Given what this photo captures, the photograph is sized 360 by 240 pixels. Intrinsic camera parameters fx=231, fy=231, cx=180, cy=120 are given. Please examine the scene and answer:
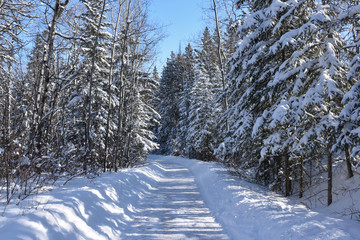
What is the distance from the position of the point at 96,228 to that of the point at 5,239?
218 centimetres

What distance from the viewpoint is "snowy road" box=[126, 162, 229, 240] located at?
5.29 metres

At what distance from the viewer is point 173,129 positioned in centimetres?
4262

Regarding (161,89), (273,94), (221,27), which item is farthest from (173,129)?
(273,94)

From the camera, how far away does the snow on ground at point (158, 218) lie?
3937mm

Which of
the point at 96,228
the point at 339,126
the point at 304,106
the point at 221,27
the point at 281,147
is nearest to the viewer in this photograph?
the point at 96,228

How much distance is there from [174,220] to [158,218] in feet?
1.70

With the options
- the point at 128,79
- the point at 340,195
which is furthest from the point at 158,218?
the point at 128,79

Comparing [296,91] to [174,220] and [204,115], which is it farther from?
[204,115]

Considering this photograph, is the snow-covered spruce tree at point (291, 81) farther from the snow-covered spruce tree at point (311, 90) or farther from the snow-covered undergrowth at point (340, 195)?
the snow-covered undergrowth at point (340, 195)

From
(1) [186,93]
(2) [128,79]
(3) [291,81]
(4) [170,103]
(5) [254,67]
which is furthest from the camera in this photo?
(4) [170,103]

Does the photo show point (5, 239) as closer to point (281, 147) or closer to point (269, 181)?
point (281, 147)

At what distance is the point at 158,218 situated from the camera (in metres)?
6.50

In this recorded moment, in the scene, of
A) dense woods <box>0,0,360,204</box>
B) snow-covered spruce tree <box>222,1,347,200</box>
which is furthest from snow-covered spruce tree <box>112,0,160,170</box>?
snow-covered spruce tree <box>222,1,347,200</box>

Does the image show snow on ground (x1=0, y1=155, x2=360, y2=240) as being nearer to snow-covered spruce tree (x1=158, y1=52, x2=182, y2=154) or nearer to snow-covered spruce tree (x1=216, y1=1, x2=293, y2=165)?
snow-covered spruce tree (x1=216, y1=1, x2=293, y2=165)
